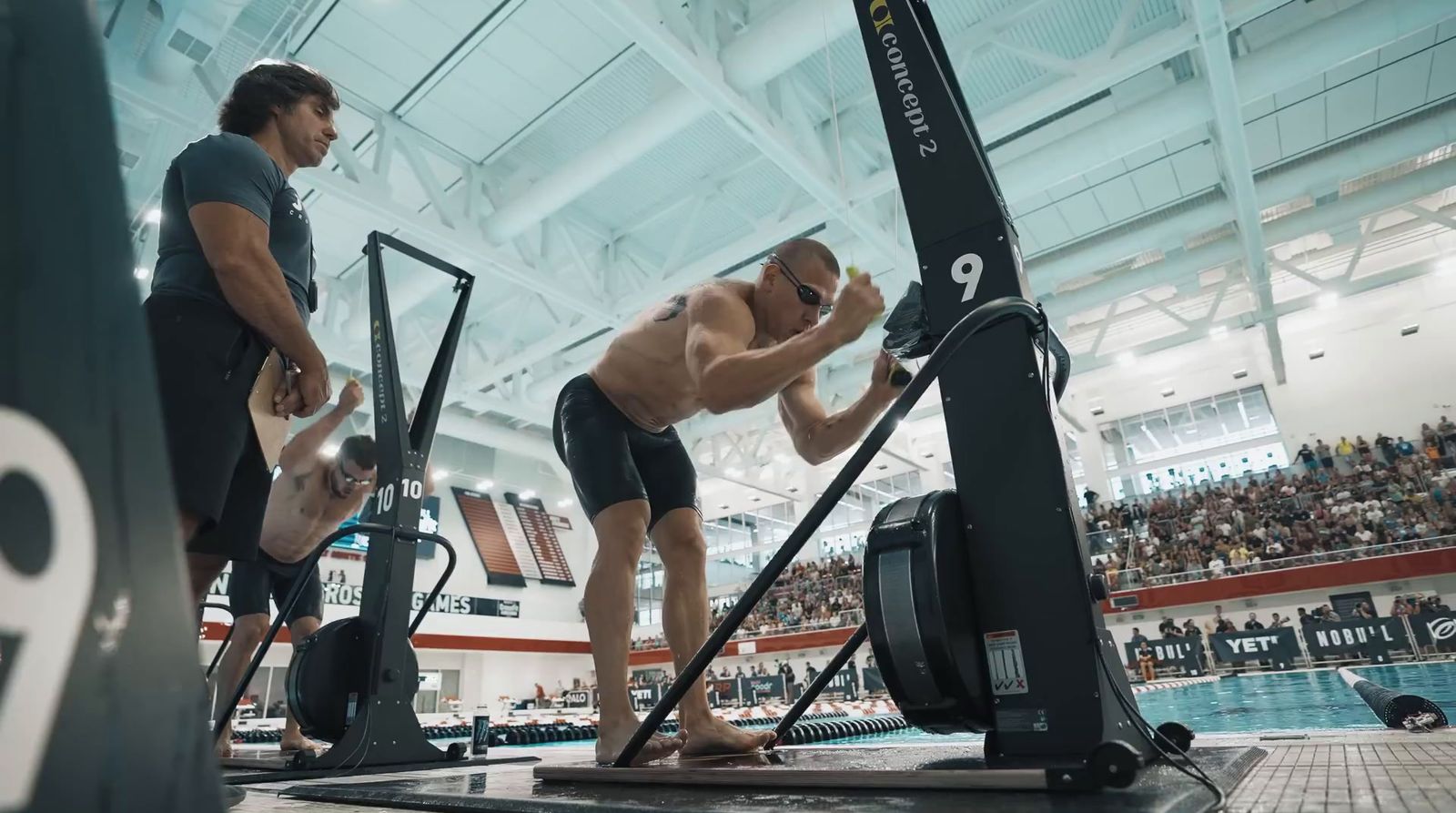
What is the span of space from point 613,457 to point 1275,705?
5.90m

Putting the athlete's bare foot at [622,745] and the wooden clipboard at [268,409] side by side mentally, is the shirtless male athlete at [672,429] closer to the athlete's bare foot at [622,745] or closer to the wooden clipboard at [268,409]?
the athlete's bare foot at [622,745]

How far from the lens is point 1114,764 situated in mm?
1185

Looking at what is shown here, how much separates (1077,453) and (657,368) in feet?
77.7

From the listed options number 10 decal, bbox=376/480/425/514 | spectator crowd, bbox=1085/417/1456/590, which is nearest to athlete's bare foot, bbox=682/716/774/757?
number 10 decal, bbox=376/480/425/514

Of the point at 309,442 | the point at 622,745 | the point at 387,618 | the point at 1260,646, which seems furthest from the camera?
the point at 1260,646

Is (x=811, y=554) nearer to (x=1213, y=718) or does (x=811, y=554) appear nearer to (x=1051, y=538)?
(x=1213, y=718)

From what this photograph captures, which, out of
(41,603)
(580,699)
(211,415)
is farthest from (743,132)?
(580,699)

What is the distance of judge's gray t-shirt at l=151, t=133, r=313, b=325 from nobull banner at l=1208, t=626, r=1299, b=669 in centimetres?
1443

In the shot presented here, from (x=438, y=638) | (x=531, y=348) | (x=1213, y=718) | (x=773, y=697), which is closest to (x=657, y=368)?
(x=1213, y=718)

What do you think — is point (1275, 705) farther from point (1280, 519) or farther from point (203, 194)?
point (1280, 519)

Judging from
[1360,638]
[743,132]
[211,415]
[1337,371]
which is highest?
[1337,371]

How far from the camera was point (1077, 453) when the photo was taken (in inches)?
924

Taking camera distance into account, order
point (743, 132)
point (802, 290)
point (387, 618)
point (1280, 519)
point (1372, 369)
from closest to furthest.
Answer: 1. point (802, 290)
2. point (387, 618)
3. point (743, 132)
4. point (1280, 519)
5. point (1372, 369)

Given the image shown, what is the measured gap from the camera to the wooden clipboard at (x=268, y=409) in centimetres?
159
